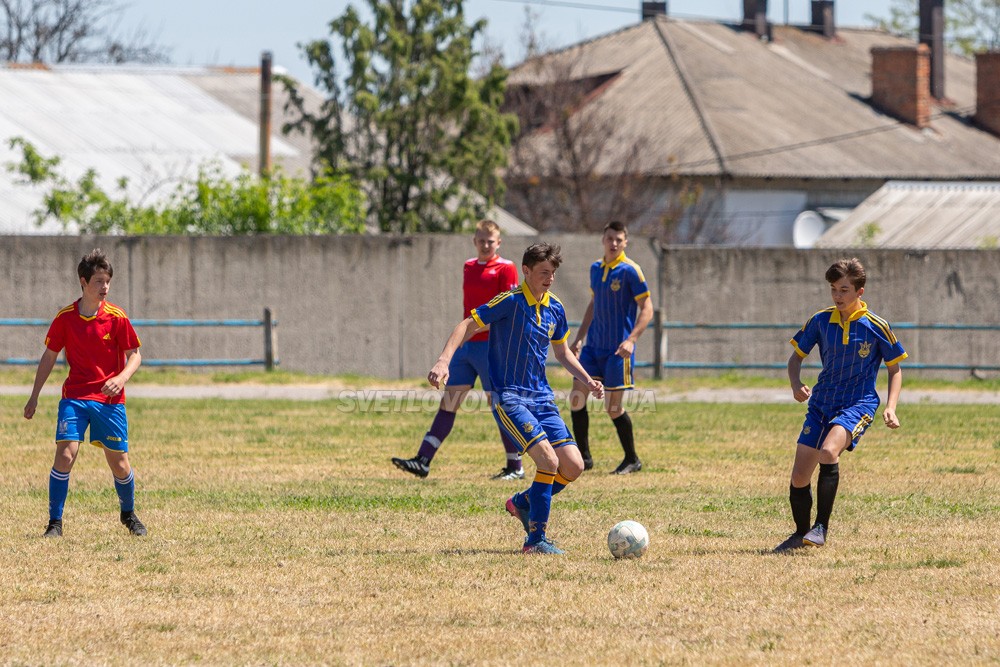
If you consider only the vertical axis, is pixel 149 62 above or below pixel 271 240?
above

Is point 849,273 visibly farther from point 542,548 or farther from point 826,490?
point 542,548

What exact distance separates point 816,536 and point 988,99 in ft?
152

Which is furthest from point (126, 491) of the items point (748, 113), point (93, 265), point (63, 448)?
point (748, 113)

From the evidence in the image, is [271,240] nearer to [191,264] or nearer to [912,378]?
[191,264]

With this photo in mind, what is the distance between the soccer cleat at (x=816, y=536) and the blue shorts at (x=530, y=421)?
1.47 meters

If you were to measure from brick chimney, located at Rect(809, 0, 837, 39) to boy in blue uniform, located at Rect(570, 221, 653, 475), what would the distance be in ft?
160

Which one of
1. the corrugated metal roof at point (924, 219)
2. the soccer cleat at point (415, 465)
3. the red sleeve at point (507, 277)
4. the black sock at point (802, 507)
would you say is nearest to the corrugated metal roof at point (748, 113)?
the corrugated metal roof at point (924, 219)

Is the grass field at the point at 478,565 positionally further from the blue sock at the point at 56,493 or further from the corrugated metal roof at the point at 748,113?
the corrugated metal roof at the point at 748,113

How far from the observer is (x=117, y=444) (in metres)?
8.59

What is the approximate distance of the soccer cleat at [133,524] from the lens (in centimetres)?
873

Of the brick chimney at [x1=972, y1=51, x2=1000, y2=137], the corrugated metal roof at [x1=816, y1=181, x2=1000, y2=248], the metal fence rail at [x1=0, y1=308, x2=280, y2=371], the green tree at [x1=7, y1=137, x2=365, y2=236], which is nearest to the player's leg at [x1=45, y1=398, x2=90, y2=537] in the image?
the metal fence rail at [x1=0, y1=308, x2=280, y2=371]

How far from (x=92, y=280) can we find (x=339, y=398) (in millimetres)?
10291

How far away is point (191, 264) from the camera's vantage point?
22.6 metres

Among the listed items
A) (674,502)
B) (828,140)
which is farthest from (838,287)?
(828,140)
